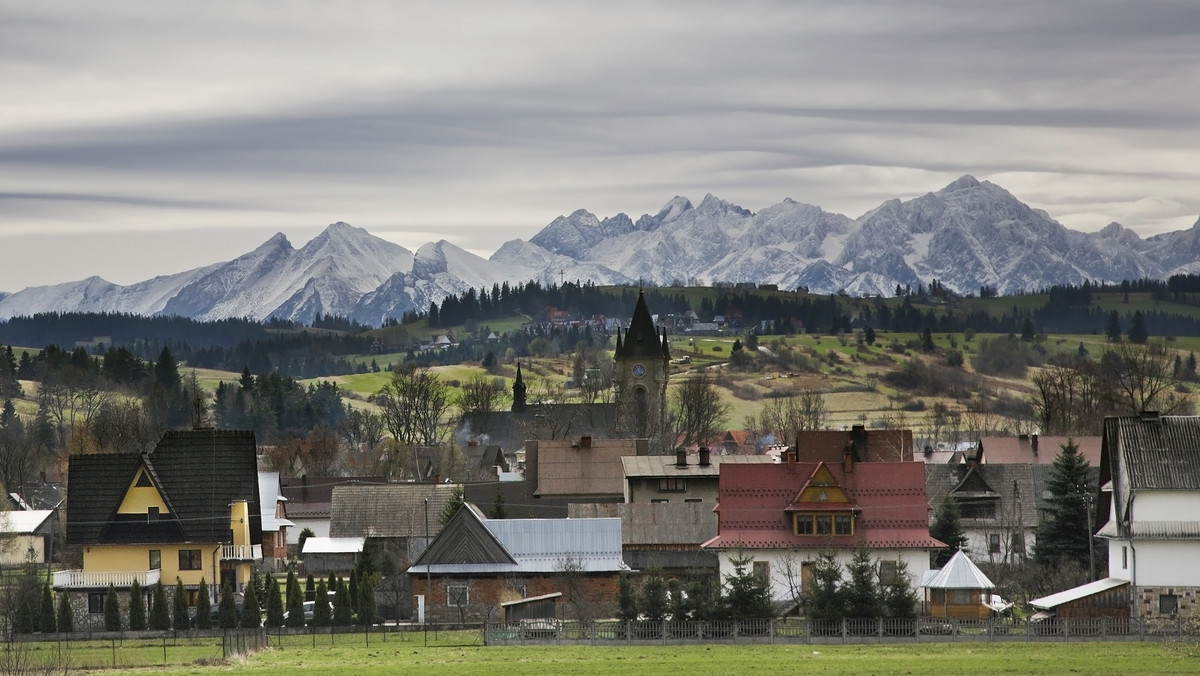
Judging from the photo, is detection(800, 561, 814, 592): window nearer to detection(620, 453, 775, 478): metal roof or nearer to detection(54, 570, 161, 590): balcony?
detection(620, 453, 775, 478): metal roof

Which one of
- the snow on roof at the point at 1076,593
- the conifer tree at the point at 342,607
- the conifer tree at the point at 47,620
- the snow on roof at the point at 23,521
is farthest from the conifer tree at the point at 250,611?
the snow on roof at the point at 23,521

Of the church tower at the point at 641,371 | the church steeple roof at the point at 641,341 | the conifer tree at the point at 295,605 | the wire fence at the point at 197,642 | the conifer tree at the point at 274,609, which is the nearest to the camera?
the wire fence at the point at 197,642

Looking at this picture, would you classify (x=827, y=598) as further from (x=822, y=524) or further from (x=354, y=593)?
(x=354, y=593)

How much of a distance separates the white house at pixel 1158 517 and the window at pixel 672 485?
30.4 meters

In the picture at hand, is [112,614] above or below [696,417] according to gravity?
below

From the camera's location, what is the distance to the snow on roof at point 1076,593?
193ft

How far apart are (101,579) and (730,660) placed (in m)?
31.1

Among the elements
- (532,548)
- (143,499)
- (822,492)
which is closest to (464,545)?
(532,548)

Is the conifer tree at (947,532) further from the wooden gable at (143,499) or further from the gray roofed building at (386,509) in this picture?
the wooden gable at (143,499)

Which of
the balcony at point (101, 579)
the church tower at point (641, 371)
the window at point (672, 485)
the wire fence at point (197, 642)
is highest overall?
the church tower at point (641, 371)

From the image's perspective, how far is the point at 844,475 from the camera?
7181 cm

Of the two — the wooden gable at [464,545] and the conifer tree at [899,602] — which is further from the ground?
the wooden gable at [464,545]

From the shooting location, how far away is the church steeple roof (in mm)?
175725

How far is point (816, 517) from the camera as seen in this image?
70188 millimetres
